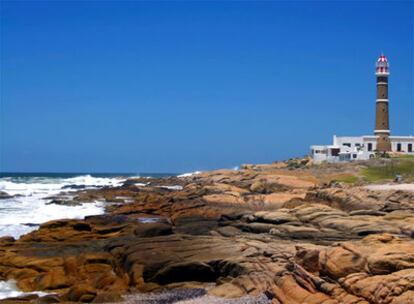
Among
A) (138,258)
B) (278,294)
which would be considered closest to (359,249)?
(278,294)

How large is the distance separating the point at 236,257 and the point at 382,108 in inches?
2556

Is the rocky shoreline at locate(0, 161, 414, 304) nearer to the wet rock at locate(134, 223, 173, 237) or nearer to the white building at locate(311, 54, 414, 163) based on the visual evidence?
the wet rock at locate(134, 223, 173, 237)

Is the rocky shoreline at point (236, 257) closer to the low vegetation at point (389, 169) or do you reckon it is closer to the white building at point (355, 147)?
the low vegetation at point (389, 169)

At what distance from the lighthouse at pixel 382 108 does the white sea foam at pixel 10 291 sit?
2621 inches

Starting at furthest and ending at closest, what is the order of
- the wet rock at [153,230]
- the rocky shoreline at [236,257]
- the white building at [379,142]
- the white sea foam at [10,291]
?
1. the white building at [379,142]
2. the wet rock at [153,230]
3. the white sea foam at [10,291]
4. the rocky shoreline at [236,257]

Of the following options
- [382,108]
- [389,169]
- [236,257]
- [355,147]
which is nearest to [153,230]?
[236,257]

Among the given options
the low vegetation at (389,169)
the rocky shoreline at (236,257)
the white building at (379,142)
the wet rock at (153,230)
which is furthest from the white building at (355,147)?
the wet rock at (153,230)

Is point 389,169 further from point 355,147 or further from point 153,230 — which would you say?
point 153,230

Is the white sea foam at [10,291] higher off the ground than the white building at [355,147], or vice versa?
the white building at [355,147]

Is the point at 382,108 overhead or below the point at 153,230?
overhead

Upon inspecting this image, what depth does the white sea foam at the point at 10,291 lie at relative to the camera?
60.6 ft

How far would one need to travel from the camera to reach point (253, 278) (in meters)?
17.6

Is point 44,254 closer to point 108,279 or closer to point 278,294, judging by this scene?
point 108,279

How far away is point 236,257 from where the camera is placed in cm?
1922
